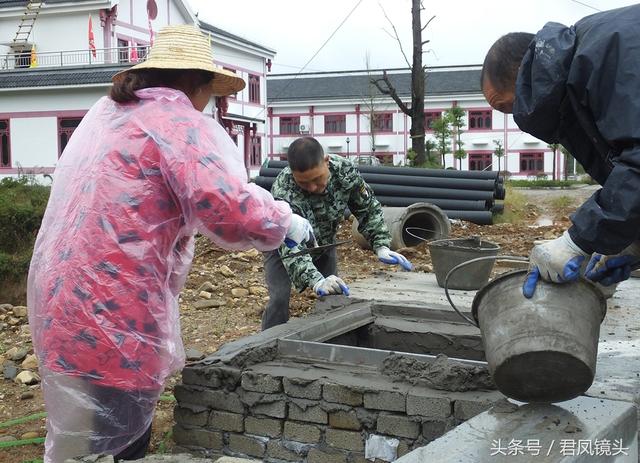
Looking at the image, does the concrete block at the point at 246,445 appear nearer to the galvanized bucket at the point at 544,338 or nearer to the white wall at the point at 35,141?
the galvanized bucket at the point at 544,338

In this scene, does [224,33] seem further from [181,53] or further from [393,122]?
[181,53]

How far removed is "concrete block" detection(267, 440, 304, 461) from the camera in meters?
3.39

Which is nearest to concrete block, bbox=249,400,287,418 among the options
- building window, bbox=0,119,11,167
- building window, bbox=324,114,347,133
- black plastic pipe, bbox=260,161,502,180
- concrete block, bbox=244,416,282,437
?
concrete block, bbox=244,416,282,437

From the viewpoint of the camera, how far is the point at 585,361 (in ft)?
8.30

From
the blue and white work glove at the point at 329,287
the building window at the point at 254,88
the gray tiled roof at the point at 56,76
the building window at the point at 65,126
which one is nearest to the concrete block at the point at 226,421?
the blue and white work glove at the point at 329,287

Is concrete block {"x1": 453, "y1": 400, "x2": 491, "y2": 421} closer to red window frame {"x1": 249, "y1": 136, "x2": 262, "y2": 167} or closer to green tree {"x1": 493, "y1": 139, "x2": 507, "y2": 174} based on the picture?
red window frame {"x1": 249, "y1": 136, "x2": 262, "y2": 167}

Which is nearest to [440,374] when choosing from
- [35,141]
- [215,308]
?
[215,308]

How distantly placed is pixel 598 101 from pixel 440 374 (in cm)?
139

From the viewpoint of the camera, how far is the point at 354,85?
153ft

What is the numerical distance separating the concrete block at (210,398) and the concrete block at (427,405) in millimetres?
816

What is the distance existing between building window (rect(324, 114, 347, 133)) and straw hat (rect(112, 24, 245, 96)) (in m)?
42.0

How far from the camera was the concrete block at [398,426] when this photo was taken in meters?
3.15

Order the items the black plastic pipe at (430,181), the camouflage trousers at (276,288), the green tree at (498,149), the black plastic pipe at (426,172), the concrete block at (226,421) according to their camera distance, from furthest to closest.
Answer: the green tree at (498,149)
the black plastic pipe at (426,172)
the black plastic pipe at (430,181)
the camouflage trousers at (276,288)
the concrete block at (226,421)

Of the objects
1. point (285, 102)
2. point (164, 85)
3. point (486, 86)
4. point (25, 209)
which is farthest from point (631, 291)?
point (285, 102)
